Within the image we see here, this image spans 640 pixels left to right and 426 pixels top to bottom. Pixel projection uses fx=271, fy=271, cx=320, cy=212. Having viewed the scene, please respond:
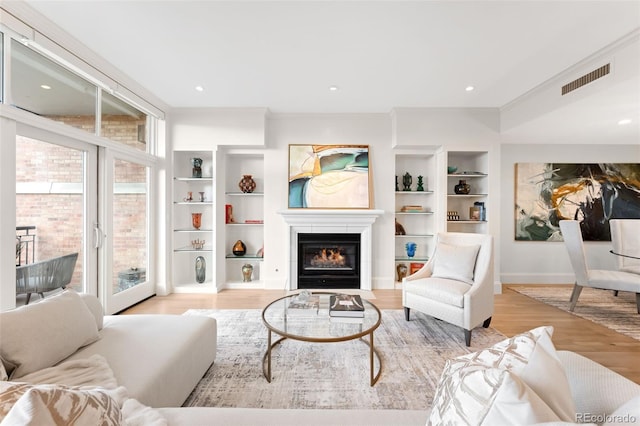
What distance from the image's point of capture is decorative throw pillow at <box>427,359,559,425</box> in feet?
1.98

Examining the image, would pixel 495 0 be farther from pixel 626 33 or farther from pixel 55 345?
pixel 55 345

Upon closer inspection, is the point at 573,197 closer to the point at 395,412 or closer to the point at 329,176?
the point at 329,176

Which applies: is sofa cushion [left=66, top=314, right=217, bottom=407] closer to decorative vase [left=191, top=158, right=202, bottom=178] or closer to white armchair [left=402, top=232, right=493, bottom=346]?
white armchair [left=402, top=232, right=493, bottom=346]

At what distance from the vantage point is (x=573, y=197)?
4484mm

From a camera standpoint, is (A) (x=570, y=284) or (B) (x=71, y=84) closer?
(B) (x=71, y=84)

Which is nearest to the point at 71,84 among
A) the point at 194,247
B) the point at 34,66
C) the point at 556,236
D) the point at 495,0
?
the point at 34,66

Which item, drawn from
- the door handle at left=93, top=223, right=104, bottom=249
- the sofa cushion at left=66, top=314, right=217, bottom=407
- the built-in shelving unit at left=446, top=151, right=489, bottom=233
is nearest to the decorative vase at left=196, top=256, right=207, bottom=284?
the door handle at left=93, top=223, right=104, bottom=249

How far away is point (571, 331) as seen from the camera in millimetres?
2768

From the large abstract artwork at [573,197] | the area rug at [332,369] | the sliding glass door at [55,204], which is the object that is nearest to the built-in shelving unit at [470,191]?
the large abstract artwork at [573,197]

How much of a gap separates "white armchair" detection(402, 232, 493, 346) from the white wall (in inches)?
84.9

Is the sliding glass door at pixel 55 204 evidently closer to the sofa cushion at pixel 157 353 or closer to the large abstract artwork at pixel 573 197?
the sofa cushion at pixel 157 353

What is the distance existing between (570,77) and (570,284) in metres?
3.37

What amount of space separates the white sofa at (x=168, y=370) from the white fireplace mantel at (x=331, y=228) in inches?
83.8

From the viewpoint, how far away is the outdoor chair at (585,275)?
10.0 ft
